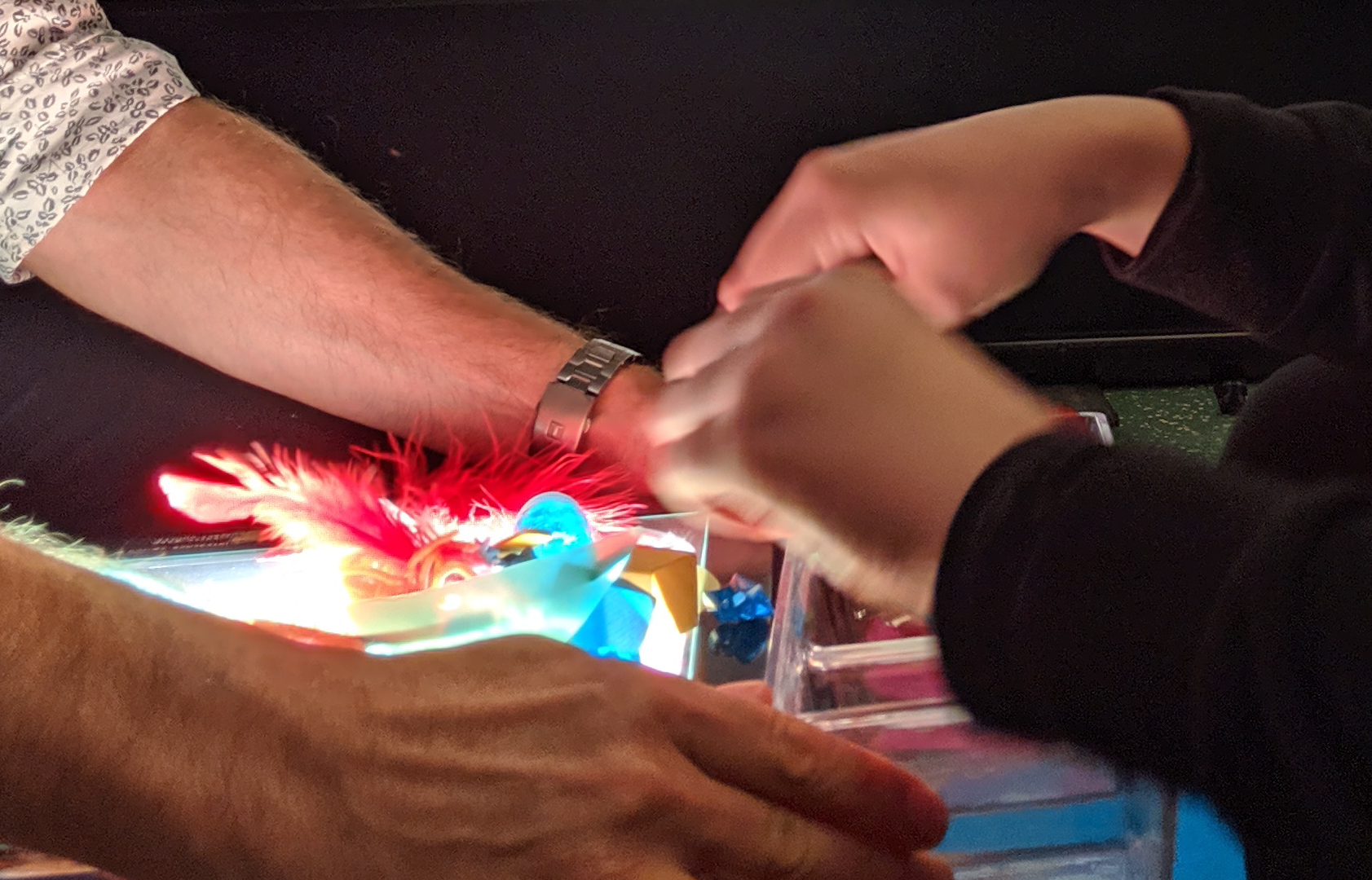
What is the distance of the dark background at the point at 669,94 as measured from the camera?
1116mm

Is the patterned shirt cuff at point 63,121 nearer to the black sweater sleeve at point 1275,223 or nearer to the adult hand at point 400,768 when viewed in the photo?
the adult hand at point 400,768

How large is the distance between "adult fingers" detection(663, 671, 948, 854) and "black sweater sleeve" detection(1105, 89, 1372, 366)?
37 centimetres

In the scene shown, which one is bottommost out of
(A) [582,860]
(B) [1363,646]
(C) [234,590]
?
(C) [234,590]

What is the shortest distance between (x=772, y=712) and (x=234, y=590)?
1.43 feet

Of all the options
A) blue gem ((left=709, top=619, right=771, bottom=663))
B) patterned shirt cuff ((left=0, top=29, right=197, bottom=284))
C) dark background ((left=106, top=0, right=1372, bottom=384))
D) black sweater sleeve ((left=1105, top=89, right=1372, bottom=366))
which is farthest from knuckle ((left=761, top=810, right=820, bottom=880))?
dark background ((left=106, top=0, right=1372, bottom=384))

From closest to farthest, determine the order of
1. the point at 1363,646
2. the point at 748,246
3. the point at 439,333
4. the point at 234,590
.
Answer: the point at 1363,646
the point at 748,246
the point at 234,590
the point at 439,333

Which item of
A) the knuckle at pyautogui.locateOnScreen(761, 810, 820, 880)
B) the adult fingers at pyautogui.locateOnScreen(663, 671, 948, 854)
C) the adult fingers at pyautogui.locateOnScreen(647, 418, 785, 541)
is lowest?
the knuckle at pyautogui.locateOnScreen(761, 810, 820, 880)

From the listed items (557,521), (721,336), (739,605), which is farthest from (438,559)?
(721,336)

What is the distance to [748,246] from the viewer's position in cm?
50

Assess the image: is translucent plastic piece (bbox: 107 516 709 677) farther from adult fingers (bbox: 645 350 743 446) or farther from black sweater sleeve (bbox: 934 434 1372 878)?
black sweater sleeve (bbox: 934 434 1372 878)

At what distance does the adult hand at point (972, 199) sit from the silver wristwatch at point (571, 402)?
0.30 meters

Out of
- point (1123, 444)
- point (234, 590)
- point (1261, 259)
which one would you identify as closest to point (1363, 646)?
point (1123, 444)

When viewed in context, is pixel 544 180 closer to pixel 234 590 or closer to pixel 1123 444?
pixel 234 590

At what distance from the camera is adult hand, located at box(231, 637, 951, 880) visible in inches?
13.6
